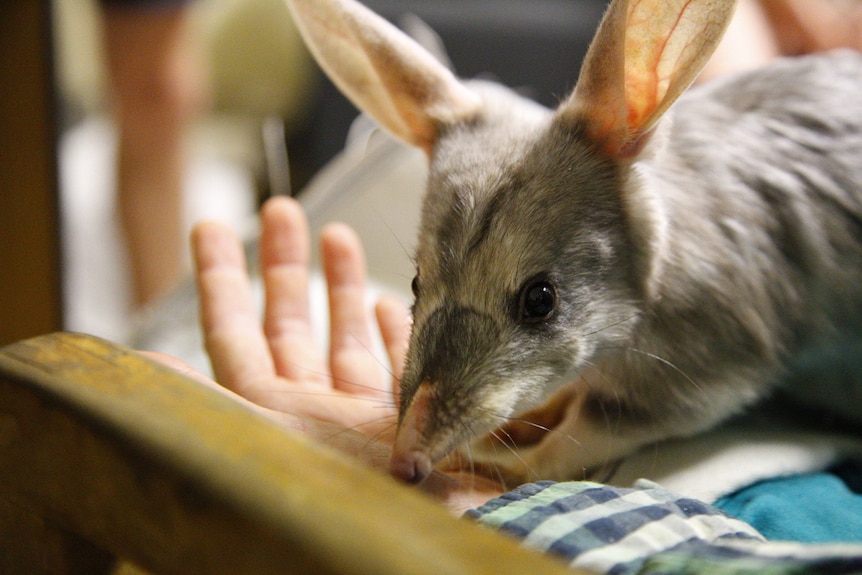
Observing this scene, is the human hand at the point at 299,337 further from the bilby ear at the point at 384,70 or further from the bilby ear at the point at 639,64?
the bilby ear at the point at 639,64

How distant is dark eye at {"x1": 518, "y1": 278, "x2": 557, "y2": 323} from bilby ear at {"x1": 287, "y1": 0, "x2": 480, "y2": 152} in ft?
1.46

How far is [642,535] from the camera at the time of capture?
3.07ft

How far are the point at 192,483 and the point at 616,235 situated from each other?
2.82 feet

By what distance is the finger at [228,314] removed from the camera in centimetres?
159

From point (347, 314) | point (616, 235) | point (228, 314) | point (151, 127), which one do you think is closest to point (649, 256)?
point (616, 235)

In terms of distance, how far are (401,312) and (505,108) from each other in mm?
513

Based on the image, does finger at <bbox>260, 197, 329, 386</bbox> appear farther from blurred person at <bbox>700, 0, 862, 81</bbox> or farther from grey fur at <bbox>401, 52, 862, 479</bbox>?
blurred person at <bbox>700, 0, 862, 81</bbox>

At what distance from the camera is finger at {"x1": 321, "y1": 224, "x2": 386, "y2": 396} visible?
174 cm

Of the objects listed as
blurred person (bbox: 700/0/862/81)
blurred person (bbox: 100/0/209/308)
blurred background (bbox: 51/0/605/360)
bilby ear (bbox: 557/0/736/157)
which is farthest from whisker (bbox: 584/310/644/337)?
blurred person (bbox: 100/0/209/308)

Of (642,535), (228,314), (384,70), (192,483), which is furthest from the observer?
(228,314)

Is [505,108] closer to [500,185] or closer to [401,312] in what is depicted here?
[500,185]

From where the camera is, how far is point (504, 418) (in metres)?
1.24

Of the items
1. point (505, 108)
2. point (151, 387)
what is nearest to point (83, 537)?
point (151, 387)

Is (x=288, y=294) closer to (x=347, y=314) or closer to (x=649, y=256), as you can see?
(x=347, y=314)
